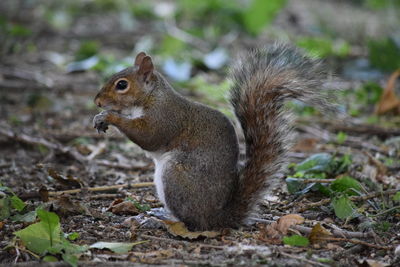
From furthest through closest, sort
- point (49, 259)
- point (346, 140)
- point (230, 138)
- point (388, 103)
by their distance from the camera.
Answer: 1. point (388, 103)
2. point (346, 140)
3. point (230, 138)
4. point (49, 259)

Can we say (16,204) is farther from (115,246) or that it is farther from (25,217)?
(115,246)

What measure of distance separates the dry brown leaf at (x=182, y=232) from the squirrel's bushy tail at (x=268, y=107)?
0.62 ft

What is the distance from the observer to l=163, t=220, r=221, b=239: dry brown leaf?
2.97 meters

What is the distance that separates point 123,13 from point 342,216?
24.2 feet

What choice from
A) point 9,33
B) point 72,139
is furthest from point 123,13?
point 72,139

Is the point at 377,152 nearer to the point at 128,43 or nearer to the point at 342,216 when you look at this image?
the point at 342,216

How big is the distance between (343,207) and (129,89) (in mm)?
1311

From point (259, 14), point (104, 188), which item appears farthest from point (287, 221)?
point (259, 14)

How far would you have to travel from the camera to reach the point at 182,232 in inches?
118

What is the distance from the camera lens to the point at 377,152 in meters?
4.53

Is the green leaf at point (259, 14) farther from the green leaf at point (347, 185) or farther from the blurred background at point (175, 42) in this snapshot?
the green leaf at point (347, 185)

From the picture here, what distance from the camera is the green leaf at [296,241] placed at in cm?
282

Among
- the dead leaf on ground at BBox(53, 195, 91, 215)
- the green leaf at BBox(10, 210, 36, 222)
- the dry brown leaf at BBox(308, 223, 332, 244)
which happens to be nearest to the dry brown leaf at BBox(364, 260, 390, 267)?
the dry brown leaf at BBox(308, 223, 332, 244)

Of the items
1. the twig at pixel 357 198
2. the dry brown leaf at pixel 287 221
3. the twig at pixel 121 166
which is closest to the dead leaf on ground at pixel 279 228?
the dry brown leaf at pixel 287 221
